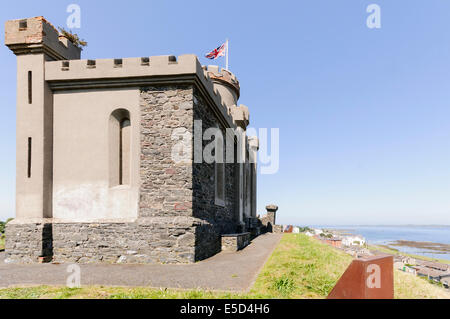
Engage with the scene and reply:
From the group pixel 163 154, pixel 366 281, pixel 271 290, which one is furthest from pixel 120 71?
pixel 366 281

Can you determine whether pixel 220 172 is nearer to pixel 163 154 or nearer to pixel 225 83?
pixel 163 154

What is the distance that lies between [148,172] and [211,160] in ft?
9.54

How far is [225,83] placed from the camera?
16.5 m

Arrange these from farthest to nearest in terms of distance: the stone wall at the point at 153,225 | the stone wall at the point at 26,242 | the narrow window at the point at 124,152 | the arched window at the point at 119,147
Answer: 1. the narrow window at the point at 124,152
2. the arched window at the point at 119,147
3. the stone wall at the point at 26,242
4. the stone wall at the point at 153,225

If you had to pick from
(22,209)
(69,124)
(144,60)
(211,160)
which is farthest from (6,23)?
(211,160)

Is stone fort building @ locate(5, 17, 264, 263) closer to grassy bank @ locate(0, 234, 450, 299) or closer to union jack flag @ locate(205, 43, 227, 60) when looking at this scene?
grassy bank @ locate(0, 234, 450, 299)

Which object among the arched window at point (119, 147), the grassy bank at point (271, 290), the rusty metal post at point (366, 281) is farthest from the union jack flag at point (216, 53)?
the rusty metal post at point (366, 281)

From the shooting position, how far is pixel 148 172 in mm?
8820

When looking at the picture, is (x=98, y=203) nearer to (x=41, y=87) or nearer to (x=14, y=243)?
(x=14, y=243)

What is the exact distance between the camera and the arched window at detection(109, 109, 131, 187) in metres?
9.23

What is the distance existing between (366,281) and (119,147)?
833 cm

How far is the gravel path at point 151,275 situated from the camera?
5.71 m

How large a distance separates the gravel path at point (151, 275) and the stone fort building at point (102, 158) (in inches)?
28.6

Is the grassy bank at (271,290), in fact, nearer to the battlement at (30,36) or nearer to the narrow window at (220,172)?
the narrow window at (220,172)
